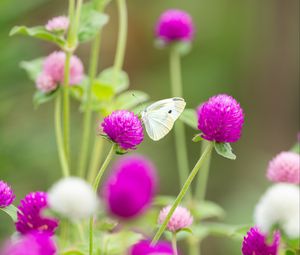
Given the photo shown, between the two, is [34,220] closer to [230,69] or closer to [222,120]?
[222,120]

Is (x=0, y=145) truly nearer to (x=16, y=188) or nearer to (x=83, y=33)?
(x=16, y=188)

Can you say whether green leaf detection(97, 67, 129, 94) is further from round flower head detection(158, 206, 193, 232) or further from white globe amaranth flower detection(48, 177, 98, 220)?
white globe amaranth flower detection(48, 177, 98, 220)

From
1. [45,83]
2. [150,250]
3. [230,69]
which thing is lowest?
[230,69]

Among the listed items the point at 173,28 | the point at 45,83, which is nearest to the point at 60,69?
the point at 45,83

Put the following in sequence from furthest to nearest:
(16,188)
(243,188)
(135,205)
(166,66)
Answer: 1. (166,66)
2. (243,188)
3. (16,188)
4. (135,205)

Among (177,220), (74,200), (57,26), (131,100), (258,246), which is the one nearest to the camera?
(74,200)

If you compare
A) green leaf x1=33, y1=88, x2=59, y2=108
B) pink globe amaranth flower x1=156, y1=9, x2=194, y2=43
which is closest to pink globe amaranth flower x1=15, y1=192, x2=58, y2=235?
green leaf x1=33, y1=88, x2=59, y2=108

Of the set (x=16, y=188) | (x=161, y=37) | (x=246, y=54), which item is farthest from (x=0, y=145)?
(x=246, y=54)
